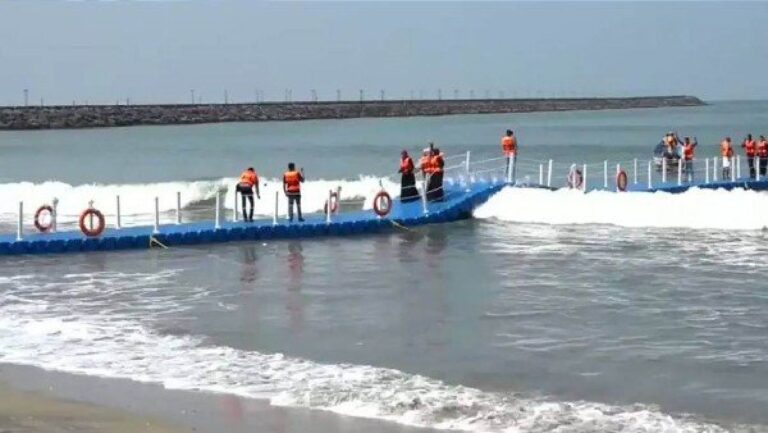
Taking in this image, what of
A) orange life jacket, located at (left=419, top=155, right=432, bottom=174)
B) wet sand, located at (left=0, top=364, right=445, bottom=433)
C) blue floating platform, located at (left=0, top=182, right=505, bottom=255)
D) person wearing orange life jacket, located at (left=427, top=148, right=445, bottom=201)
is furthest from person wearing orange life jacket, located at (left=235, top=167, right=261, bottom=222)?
wet sand, located at (left=0, top=364, right=445, bottom=433)

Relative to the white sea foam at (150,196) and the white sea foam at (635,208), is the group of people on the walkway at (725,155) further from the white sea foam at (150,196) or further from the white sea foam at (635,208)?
the white sea foam at (150,196)

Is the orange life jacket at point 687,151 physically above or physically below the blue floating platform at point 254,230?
above

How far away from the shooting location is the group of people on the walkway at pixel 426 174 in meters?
28.5

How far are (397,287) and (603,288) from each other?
9.71 feet

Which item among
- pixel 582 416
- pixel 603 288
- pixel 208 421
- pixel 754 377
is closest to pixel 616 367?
pixel 754 377

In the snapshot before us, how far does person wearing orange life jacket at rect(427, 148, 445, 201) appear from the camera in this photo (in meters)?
28.6

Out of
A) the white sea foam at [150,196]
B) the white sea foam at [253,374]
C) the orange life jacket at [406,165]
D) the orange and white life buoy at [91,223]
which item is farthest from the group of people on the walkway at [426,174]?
the white sea foam at [253,374]

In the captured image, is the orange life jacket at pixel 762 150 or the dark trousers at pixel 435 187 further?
the orange life jacket at pixel 762 150

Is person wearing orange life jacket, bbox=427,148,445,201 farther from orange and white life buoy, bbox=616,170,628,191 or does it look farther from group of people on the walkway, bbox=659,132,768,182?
group of people on the walkway, bbox=659,132,768,182

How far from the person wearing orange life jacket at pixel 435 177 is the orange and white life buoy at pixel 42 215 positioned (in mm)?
8864

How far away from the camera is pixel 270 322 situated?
1484cm

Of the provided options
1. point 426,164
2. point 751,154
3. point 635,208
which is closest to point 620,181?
point 635,208

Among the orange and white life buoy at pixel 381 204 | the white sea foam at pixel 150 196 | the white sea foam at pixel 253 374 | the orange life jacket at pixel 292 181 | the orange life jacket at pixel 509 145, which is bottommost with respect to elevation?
the white sea foam at pixel 253 374

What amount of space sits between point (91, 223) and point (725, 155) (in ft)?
61.9
